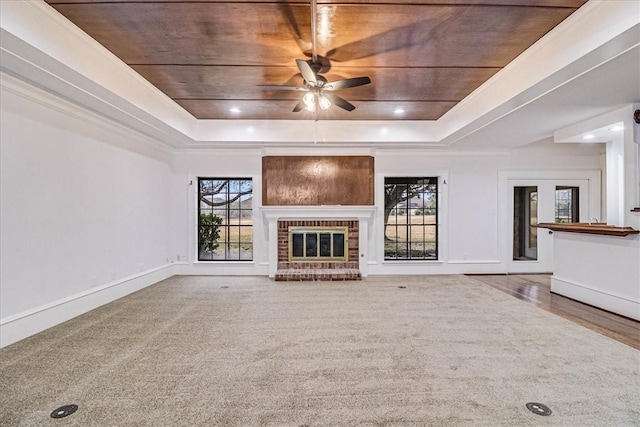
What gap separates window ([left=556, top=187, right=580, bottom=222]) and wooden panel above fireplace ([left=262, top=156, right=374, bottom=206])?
12.7 feet

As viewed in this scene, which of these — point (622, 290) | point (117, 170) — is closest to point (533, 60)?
point (622, 290)

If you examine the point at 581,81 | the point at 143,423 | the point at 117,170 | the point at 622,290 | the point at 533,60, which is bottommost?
the point at 143,423

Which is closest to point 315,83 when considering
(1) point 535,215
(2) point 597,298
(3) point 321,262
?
(3) point 321,262

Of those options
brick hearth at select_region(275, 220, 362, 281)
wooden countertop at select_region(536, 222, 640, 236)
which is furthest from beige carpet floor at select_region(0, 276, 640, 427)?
brick hearth at select_region(275, 220, 362, 281)

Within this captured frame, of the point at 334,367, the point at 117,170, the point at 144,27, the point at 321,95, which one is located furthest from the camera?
the point at 117,170

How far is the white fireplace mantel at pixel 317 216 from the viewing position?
A: 606 centimetres

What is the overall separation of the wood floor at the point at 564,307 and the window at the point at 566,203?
1.28m

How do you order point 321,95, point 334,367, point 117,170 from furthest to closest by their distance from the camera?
point 117,170 → point 321,95 → point 334,367

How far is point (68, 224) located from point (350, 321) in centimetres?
358

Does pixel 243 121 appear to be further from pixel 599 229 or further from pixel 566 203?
pixel 566 203

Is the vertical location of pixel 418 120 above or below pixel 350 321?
above

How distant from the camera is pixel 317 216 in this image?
6.14 m

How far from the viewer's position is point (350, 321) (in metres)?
3.67

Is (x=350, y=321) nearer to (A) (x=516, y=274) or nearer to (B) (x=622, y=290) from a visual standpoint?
(B) (x=622, y=290)
